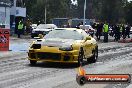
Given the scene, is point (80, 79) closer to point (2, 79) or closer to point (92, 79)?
point (92, 79)

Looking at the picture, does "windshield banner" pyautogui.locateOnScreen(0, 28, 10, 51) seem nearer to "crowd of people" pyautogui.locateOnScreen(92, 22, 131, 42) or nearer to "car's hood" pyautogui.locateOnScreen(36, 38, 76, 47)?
"car's hood" pyautogui.locateOnScreen(36, 38, 76, 47)

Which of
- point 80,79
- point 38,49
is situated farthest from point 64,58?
point 80,79

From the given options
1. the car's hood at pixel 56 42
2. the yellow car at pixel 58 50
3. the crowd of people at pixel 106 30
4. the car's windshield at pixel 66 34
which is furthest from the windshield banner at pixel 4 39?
the crowd of people at pixel 106 30

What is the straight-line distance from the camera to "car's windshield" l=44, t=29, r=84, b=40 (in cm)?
1620

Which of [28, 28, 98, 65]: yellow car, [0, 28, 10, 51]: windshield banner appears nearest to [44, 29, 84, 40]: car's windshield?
[28, 28, 98, 65]: yellow car

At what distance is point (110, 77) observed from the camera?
17.0ft

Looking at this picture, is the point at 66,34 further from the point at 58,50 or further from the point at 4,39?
the point at 4,39

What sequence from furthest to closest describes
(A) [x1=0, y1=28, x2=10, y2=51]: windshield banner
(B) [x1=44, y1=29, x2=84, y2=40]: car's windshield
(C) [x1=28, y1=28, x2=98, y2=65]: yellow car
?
(A) [x1=0, y1=28, x2=10, y2=51]: windshield banner → (B) [x1=44, y1=29, x2=84, y2=40]: car's windshield → (C) [x1=28, y1=28, x2=98, y2=65]: yellow car

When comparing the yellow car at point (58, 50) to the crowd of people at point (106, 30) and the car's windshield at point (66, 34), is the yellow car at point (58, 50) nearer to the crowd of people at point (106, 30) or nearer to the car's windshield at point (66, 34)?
the car's windshield at point (66, 34)

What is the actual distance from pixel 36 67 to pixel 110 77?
384 inches

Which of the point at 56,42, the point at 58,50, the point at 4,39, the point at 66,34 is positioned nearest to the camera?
the point at 58,50

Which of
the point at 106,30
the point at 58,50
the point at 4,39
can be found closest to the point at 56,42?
the point at 58,50

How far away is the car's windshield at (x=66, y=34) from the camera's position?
16.2m

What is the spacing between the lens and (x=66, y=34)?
16.4 m
